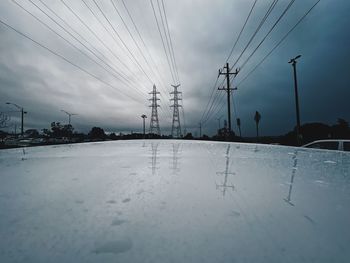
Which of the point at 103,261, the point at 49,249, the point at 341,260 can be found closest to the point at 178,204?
the point at 103,261

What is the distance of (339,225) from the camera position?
112cm

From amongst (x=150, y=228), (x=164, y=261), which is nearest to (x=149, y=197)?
(x=150, y=228)

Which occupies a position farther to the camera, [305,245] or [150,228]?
[150,228]

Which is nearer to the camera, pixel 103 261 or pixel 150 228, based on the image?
pixel 103 261

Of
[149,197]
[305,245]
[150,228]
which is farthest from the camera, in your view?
[149,197]

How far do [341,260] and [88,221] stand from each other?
1.28 metres

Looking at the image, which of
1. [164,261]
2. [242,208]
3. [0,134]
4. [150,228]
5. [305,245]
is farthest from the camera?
[0,134]

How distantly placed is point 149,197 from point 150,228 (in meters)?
0.51

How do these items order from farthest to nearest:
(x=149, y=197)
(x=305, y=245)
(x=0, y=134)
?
(x=0, y=134)
(x=149, y=197)
(x=305, y=245)

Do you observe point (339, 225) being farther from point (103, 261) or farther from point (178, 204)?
point (103, 261)

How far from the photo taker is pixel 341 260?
820mm

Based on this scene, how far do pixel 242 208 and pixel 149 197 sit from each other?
730mm

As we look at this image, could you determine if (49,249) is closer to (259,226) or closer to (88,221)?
(88,221)

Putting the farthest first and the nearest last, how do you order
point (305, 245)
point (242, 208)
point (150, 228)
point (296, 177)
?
point (296, 177) → point (242, 208) → point (150, 228) → point (305, 245)
